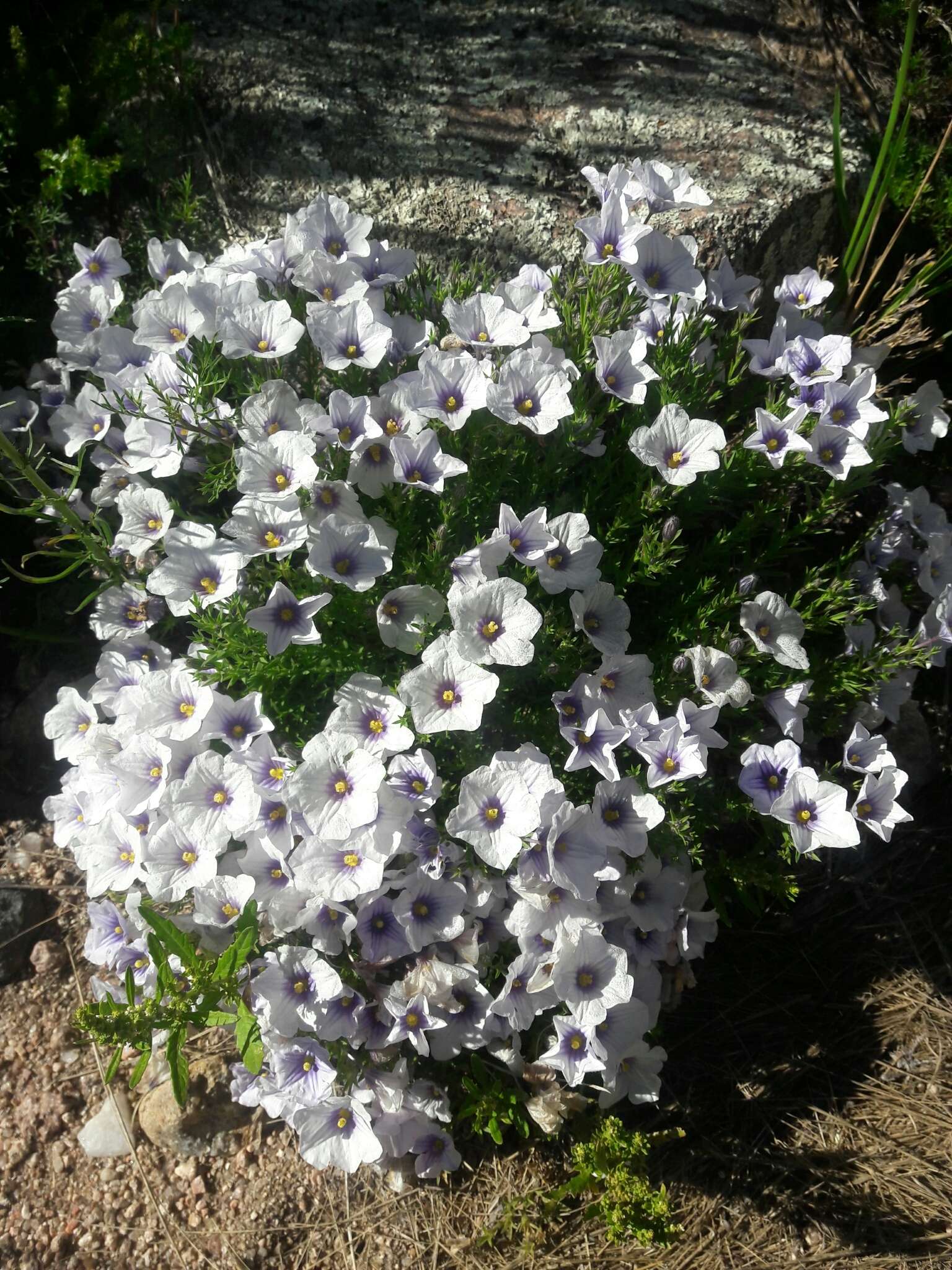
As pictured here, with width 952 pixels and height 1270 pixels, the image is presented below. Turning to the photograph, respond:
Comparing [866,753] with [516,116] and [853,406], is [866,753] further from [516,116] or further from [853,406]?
[516,116]

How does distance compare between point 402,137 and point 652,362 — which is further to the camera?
point 402,137

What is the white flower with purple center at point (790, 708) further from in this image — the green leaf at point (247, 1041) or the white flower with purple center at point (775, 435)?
the green leaf at point (247, 1041)

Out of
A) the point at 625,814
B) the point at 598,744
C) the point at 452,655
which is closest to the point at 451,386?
the point at 452,655

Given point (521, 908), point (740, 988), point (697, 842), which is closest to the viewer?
point (521, 908)

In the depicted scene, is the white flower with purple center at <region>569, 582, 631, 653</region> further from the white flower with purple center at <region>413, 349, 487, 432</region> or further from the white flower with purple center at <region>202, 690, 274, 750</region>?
the white flower with purple center at <region>202, 690, 274, 750</region>

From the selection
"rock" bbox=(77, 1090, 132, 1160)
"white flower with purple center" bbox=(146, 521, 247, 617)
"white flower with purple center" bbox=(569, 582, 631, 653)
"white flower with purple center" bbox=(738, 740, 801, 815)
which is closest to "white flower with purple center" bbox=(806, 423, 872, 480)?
"white flower with purple center" bbox=(569, 582, 631, 653)

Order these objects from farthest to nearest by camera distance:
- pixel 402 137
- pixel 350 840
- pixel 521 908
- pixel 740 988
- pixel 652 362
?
pixel 402 137, pixel 740 988, pixel 652 362, pixel 521 908, pixel 350 840

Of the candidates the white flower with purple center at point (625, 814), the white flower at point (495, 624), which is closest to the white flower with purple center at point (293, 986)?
the white flower with purple center at point (625, 814)

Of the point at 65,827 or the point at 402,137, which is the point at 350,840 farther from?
the point at 402,137

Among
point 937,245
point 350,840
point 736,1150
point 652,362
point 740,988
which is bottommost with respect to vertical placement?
point 736,1150

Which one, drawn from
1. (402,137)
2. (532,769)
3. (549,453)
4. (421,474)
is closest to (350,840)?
(532,769)
